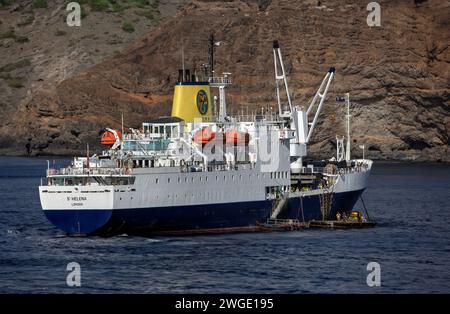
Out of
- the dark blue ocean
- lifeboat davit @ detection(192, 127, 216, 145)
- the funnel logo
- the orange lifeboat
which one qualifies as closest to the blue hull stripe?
the dark blue ocean

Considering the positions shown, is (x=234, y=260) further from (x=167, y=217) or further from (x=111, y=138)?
(x=111, y=138)

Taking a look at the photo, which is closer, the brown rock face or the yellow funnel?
the yellow funnel

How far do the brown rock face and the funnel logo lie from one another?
211 ft

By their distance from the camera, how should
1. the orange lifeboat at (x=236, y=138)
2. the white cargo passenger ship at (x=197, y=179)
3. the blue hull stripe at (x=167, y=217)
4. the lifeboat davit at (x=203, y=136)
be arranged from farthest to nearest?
the orange lifeboat at (x=236, y=138) < the lifeboat davit at (x=203, y=136) < the white cargo passenger ship at (x=197, y=179) < the blue hull stripe at (x=167, y=217)

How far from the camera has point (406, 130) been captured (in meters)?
143

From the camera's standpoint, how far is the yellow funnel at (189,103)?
69.6m

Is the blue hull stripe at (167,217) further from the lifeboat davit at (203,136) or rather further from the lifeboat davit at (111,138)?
the lifeboat davit at (111,138)

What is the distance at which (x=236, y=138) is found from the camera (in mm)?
65688

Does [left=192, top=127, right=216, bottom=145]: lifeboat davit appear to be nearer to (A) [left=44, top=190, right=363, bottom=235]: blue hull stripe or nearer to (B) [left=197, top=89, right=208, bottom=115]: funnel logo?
(A) [left=44, top=190, right=363, bottom=235]: blue hull stripe

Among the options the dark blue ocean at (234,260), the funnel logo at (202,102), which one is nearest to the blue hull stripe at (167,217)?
the dark blue ocean at (234,260)

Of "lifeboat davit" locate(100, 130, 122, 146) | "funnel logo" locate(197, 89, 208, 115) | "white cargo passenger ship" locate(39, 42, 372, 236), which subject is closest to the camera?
"white cargo passenger ship" locate(39, 42, 372, 236)

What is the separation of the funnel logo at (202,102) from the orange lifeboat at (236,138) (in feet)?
13.6

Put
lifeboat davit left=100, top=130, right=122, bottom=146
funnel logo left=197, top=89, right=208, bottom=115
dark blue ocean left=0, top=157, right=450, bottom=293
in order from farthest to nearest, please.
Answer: funnel logo left=197, top=89, right=208, bottom=115, lifeboat davit left=100, top=130, right=122, bottom=146, dark blue ocean left=0, top=157, right=450, bottom=293

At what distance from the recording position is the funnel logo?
6994 cm
